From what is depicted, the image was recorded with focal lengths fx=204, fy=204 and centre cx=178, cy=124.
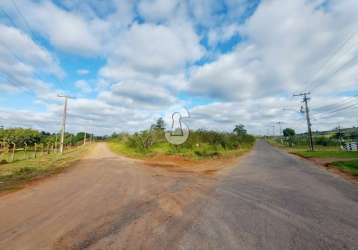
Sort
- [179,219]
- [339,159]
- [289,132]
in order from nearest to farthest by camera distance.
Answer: [179,219] → [339,159] → [289,132]

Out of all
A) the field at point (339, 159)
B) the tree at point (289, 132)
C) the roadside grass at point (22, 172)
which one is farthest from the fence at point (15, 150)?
the tree at point (289, 132)

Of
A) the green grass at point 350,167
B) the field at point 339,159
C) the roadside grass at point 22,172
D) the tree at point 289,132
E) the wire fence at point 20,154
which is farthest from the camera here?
the tree at point 289,132

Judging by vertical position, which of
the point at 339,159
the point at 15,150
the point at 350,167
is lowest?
the point at 350,167

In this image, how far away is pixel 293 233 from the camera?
3.52 metres

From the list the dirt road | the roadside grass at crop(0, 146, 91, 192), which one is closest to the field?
the dirt road

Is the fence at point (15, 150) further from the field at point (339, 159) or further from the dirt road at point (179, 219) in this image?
the field at point (339, 159)

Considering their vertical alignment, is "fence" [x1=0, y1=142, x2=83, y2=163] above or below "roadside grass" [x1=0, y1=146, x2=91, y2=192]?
above

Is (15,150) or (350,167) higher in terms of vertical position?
(15,150)

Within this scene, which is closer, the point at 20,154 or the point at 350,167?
the point at 350,167

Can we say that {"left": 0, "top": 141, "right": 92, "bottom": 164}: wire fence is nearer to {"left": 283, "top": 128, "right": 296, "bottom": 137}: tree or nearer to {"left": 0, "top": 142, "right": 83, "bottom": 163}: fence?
{"left": 0, "top": 142, "right": 83, "bottom": 163}: fence

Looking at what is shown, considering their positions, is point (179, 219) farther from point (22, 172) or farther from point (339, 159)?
point (339, 159)

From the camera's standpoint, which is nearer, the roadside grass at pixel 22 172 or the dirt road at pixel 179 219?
the dirt road at pixel 179 219

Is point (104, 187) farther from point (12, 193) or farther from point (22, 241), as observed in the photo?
point (22, 241)

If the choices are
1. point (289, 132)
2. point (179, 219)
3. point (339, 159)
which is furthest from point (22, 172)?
point (289, 132)
